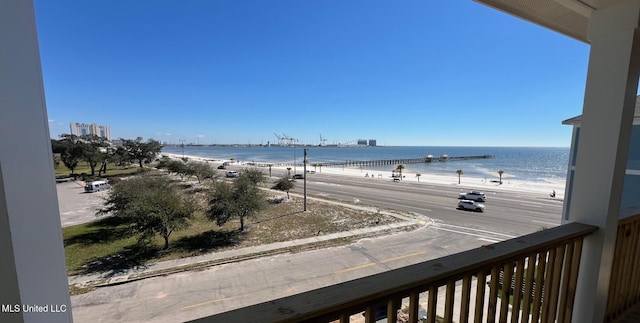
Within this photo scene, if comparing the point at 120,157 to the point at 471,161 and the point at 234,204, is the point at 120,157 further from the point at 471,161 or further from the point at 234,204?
the point at 471,161

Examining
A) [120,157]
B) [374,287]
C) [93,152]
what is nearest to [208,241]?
[374,287]

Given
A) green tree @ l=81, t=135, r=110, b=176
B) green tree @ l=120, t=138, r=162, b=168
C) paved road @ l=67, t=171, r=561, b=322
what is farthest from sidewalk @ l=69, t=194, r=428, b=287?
green tree @ l=120, t=138, r=162, b=168

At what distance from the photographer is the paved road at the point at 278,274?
5.15 metres

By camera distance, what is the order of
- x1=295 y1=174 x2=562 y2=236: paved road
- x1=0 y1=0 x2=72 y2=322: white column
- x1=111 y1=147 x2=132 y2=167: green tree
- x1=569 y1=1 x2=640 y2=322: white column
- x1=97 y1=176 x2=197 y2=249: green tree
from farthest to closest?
x1=111 y1=147 x2=132 y2=167: green tree
x1=295 y1=174 x2=562 y2=236: paved road
x1=97 y1=176 x2=197 y2=249: green tree
x1=569 y1=1 x2=640 y2=322: white column
x1=0 y1=0 x2=72 y2=322: white column

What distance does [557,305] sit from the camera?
1.40m

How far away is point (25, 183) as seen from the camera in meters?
0.46

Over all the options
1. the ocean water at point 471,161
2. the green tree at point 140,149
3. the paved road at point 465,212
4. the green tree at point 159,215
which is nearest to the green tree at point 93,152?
the green tree at point 140,149

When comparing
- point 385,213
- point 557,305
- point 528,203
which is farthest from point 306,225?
point 528,203

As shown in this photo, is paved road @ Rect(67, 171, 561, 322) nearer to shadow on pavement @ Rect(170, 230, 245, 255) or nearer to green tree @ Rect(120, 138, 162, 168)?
shadow on pavement @ Rect(170, 230, 245, 255)

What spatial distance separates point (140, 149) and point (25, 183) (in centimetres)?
3917

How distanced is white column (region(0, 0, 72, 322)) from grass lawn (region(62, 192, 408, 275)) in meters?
8.83

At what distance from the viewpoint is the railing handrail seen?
595 millimetres

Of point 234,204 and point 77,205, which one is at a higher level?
point 234,204

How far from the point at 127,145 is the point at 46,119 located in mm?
38935
